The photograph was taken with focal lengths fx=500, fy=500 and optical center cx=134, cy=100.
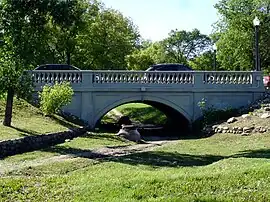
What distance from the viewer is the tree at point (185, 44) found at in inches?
2837

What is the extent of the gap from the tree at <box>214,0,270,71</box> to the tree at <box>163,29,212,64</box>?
27704mm

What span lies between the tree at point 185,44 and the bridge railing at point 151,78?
148ft

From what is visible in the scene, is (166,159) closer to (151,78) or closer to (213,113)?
(213,113)

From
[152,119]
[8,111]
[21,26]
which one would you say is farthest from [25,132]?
[152,119]

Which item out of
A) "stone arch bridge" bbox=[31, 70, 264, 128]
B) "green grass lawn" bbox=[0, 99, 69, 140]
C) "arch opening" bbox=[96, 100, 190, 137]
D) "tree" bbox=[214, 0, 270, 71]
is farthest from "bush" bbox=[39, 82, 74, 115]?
"tree" bbox=[214, 0, 270, 71]

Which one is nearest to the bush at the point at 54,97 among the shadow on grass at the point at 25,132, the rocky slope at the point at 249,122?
the shadow on grass at the point at 25,132

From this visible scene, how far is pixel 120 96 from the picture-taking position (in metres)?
25.1

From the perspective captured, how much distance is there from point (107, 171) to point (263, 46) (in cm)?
3287

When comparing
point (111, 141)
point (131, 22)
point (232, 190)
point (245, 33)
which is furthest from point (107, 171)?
point (131, 22)

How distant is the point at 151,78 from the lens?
2516cm

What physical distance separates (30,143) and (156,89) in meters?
10.9

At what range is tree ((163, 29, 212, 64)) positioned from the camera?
7206 centimetres

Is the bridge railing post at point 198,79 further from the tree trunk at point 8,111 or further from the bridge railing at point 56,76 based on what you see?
the tree trunk at point 8,111

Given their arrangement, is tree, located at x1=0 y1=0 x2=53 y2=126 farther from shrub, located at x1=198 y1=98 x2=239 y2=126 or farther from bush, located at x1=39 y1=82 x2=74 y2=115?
shrub, located at x1=198 y1=98 x2=239 y2=126
